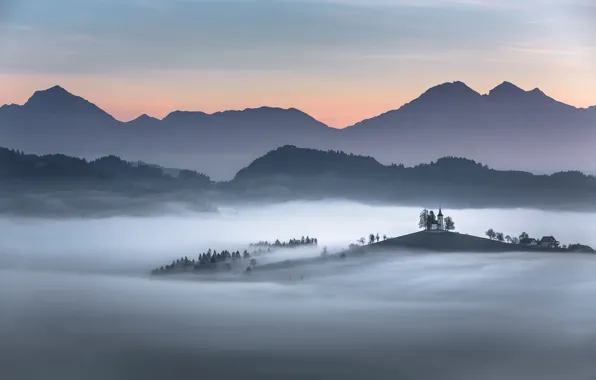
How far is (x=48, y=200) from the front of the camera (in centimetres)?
19062

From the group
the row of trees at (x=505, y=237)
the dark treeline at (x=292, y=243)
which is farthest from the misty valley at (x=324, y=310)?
the row of trees at (x=505, y=237)

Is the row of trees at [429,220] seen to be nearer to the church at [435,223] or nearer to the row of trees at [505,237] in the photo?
the church at [435,223]

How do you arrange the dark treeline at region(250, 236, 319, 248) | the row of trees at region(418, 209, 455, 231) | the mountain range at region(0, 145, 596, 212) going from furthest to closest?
the mountain range at region(0, 145, 596, 212), the dark treeline at region(250, 236, 319, 248), the row of trees at region(418, 209, 455, 231)

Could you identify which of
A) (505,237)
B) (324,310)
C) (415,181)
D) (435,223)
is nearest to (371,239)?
(324,310)

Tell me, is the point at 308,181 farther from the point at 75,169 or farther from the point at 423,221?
the point at 423,221

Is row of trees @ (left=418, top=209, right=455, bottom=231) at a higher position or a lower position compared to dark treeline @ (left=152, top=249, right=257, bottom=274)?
higher

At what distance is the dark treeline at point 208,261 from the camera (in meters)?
153

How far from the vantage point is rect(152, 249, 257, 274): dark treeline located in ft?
503

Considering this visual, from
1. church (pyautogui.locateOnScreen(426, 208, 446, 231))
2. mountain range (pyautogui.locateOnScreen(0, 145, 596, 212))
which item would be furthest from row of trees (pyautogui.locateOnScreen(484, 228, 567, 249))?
mountain range (pyautogui.locateOnScreen(0, 145, 596, 212))

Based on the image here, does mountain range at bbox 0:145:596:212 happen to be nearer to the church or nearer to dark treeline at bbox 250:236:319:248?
dark treeline at bbox 250:236:319:248

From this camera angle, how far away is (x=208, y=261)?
156375 millimetres

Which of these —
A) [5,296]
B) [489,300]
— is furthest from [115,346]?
[489,300]

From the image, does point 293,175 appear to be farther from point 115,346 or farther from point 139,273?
point 115,346

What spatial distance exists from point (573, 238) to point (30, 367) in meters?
79.6
